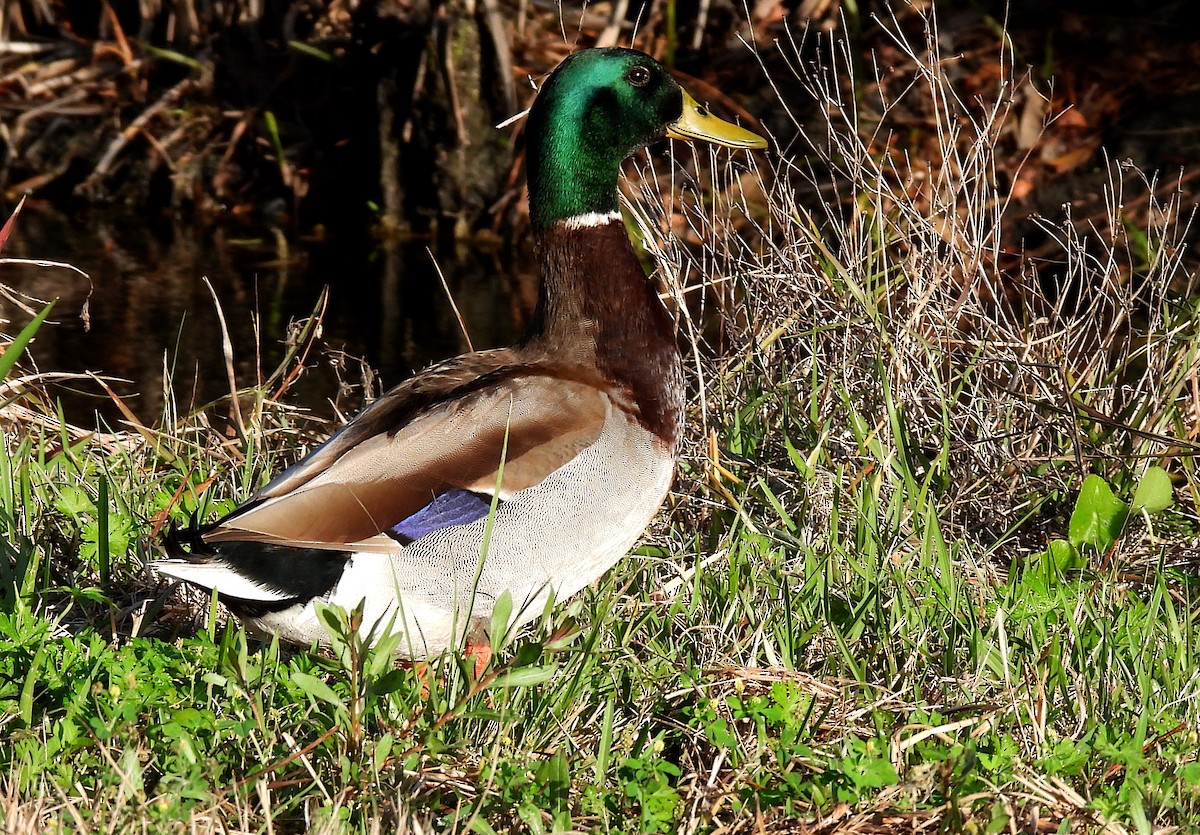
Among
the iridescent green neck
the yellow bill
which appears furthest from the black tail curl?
the yellow bill

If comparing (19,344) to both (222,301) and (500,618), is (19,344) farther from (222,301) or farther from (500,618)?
(222,301)

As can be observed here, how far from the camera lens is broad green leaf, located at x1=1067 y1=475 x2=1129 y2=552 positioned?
12.5ft

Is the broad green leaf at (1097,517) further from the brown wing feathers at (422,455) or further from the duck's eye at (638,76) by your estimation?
the duck's eye at (638,76)

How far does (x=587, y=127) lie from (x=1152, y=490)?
5.33 feet

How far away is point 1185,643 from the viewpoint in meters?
3.25

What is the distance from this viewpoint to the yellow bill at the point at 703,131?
159 inches

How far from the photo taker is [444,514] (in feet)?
10.5

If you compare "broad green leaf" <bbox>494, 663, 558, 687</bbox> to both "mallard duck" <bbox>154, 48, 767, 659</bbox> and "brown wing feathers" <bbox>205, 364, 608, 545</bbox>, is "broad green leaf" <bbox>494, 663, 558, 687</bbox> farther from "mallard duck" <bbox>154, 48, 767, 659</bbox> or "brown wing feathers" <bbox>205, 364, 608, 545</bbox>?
"brown wing feathers" <bbox>205, 364, 608, 545</bbox>

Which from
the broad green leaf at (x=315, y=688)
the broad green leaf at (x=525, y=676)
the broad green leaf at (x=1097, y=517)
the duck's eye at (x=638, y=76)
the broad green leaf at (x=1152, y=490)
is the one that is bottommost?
the broad green leaf at (x=1097, y=517)

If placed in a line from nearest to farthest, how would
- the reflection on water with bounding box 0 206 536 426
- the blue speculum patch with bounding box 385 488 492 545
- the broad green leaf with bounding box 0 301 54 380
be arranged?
1. the broad green leaf with bounding box 0 301 54 380
2. the blue speculum patch with bounding box 385 488 492 545
3. the reflection on water with bounding box 0 206 536 426

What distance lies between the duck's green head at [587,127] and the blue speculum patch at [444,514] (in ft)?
2.87

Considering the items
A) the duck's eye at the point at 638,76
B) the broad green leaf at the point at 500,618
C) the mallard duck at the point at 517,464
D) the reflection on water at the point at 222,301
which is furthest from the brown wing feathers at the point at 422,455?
the reflection on water at the point at 222,301

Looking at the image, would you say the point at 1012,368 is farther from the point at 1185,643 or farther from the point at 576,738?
the point at 576,738

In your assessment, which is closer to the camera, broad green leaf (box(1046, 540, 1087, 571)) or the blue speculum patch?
the blue speculum patch
